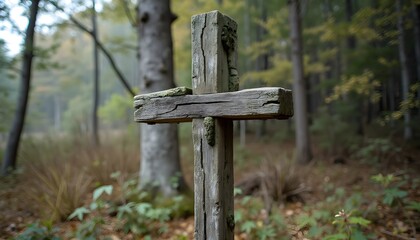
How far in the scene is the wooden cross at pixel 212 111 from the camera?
1663mm

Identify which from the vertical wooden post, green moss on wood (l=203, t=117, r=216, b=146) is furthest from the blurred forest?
green moss on wood (l=203, t=117, r=216, b=146)

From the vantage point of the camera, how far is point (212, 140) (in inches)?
66.1

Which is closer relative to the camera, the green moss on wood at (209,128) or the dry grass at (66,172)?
the green moss on wood at (209,128)

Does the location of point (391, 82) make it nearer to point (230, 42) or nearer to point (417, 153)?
point (417, 153)

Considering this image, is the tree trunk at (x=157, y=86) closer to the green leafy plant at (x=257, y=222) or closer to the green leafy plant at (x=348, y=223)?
the green leafy plant at (x=257, y=222)

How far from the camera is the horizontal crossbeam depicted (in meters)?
1.47

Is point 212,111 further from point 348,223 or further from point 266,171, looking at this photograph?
point 266,171

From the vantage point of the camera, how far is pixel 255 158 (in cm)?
881

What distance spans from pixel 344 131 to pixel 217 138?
8455 millimetres

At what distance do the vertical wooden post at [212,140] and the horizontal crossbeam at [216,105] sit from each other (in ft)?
0.23

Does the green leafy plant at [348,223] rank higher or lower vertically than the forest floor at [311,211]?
higher

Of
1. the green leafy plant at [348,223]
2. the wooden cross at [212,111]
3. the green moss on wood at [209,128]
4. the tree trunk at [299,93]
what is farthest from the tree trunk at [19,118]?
the green leafy plant at [348,223]

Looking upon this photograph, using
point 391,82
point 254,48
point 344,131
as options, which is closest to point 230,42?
point 344,131

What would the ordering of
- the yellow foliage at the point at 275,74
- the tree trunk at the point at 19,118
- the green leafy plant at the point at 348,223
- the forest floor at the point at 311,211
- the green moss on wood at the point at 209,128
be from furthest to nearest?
the yellow foliage at the point at 275,74 → the tree trunk at the point at 19,118 → the forest floor at the point at 311,211 → the green leafy plant at the point at 348,223 → the green moss on wood at the point at 209,128
